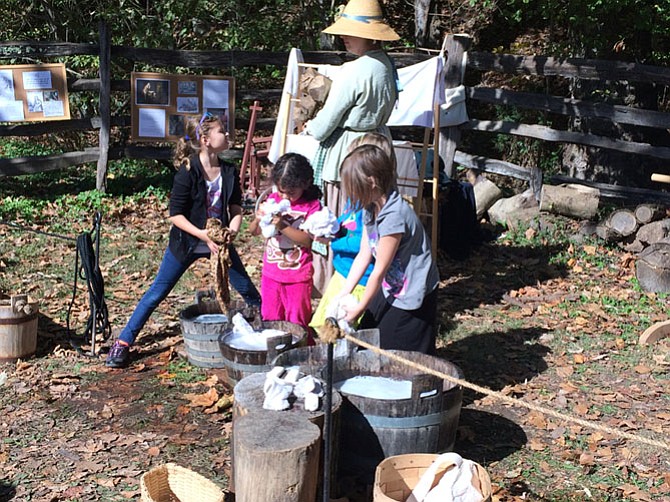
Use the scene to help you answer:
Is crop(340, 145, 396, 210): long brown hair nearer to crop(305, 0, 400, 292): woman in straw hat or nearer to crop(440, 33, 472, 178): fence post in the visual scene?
crop(305, 0, 400, 292): woman in straw hat

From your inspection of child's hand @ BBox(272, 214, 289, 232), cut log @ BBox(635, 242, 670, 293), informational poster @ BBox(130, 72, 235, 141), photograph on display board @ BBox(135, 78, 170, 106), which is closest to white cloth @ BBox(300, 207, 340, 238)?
child's hand @ BBox(272, 214, 289, 232)

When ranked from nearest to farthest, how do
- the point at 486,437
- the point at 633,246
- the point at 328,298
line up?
the point at 486,437, the point at 328,298, the point at 633,246

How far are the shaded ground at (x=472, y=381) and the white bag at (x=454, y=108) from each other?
2010 mm

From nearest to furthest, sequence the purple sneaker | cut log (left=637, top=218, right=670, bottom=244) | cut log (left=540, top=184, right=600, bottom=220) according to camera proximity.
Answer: the purple sneaker < cut log (left=637, top=218, right=670, bottom=244) < cut log (left=540, top=184, right=600, bottom=220)

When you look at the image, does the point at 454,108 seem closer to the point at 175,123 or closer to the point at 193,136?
the point at 175,123

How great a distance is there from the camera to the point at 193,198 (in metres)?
6.04

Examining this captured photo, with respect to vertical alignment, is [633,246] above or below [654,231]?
below

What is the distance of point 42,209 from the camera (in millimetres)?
10766

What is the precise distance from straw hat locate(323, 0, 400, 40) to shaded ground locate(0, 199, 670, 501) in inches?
100

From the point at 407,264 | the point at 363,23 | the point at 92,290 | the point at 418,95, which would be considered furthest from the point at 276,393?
the point at 418,95

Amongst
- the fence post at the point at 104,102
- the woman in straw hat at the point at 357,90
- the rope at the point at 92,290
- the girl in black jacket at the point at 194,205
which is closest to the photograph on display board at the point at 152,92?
the fence post at the point at 104,102

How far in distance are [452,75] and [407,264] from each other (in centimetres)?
608

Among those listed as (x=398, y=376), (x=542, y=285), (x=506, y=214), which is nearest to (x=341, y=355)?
(x=398, y=376)

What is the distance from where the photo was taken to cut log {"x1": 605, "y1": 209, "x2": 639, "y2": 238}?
920 centimetres
